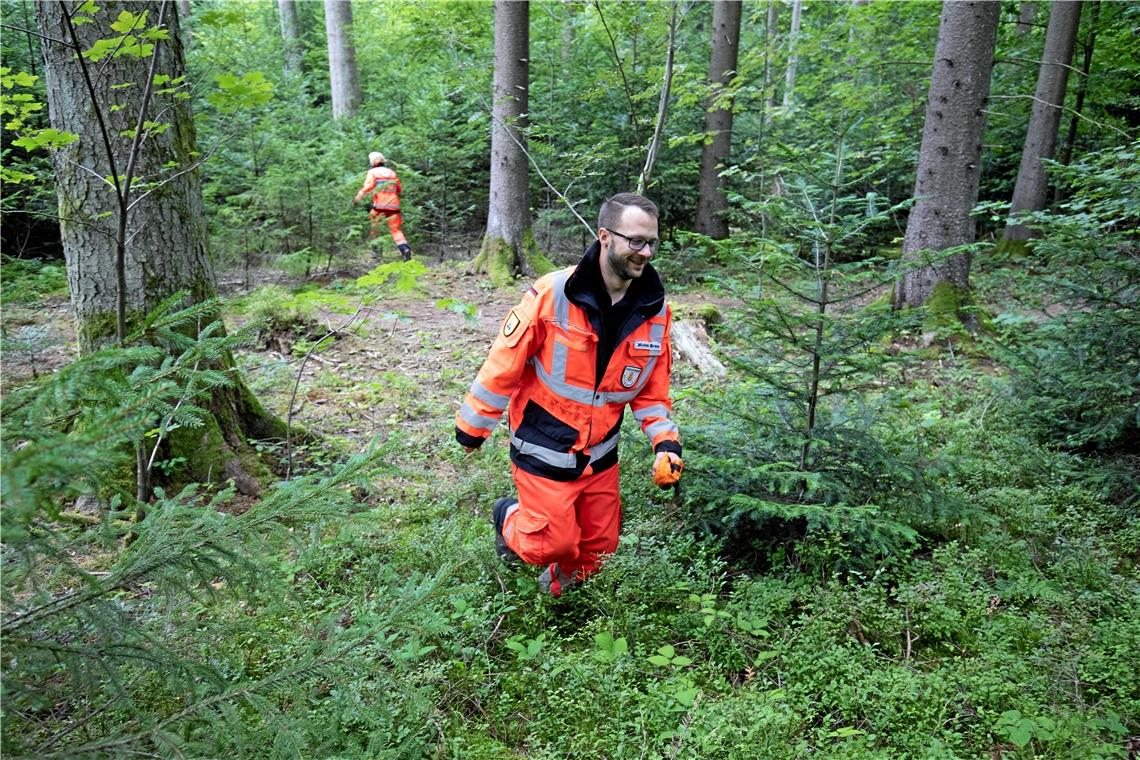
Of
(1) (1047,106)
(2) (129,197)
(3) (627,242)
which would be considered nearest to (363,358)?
(2) (129,197)

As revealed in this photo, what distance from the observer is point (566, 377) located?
11.6ft

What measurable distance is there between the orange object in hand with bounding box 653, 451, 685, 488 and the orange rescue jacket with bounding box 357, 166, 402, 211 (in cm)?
940

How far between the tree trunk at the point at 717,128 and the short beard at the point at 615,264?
992cm

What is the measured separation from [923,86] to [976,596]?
1460cm

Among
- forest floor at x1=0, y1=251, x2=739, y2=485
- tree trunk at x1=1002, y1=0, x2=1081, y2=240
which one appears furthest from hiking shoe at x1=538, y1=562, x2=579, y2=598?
tree trunk at x1=1002, y1=0, x2=1081, y2=240

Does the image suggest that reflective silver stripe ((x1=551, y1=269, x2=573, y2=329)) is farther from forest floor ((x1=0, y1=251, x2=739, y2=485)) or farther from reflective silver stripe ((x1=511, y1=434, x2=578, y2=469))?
forest floor ((x1=0, y1=251, x2=739, y2=485))

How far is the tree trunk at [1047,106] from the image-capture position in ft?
40.3

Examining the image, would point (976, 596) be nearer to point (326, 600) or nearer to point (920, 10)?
point (326, 600)

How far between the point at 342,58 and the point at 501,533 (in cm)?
1567

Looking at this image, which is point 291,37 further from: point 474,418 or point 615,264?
point 474,418

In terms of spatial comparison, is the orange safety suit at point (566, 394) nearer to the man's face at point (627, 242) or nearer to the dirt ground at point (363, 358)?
the man's face at point (627, 242)

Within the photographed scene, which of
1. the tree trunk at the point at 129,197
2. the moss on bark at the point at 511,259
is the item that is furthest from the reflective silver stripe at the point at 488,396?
the moss on bark at the point at 511,259

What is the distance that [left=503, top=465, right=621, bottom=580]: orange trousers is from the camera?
3.62m

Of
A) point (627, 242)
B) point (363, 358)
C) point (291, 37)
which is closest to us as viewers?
point (627, 242)
